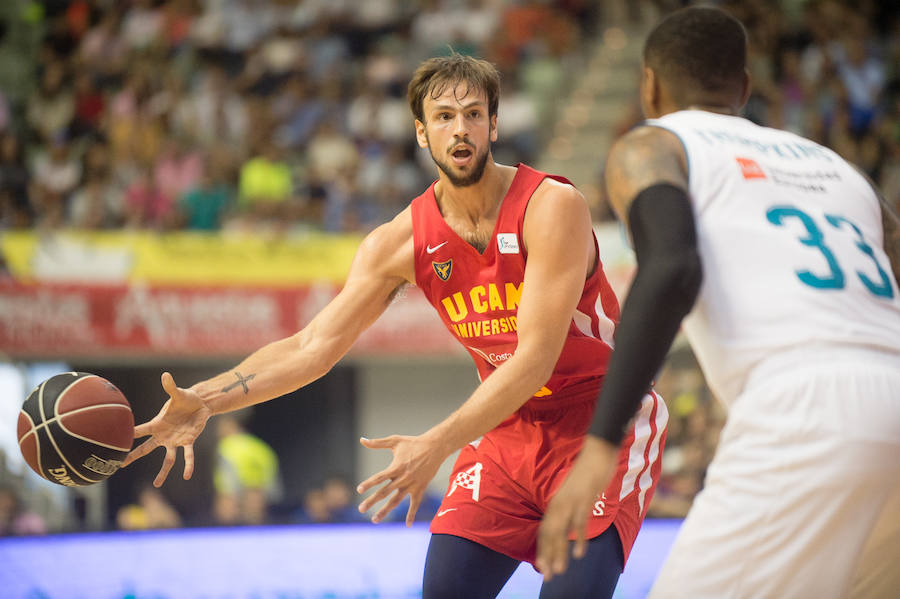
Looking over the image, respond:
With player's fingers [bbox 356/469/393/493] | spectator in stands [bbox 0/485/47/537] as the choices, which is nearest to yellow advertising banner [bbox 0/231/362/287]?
spectator in stands [bbox 0/485/47/537]

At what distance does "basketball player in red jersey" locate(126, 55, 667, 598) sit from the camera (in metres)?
3.64

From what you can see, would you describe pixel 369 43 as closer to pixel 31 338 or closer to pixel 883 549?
Result: pixel 31 338

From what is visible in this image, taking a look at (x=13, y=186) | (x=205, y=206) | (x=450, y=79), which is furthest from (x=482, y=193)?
(x=13, y=186)

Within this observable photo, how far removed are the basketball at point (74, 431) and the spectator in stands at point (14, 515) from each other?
17.3ft

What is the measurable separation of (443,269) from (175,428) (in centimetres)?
119

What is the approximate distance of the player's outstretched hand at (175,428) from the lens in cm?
381

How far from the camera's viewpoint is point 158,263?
11.5 m

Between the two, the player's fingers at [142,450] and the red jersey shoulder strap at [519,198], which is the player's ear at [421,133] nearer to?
the red jersey shoulder strap at [519,198]

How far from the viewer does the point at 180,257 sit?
11578 millimetres

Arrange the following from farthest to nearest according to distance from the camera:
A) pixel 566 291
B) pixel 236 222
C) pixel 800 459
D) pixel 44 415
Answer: pixel 236 222 → pixel 44 415 → pixel 566 291 → pixel 800 459

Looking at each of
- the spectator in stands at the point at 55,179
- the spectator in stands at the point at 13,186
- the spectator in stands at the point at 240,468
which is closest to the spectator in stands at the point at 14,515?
the spectator in stands at the point at 240,468

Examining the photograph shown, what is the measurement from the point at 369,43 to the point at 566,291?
12.4 m

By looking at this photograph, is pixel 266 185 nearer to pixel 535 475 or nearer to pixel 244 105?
pixel 244 105

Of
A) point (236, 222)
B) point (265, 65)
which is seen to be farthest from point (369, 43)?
point (236, 222)
